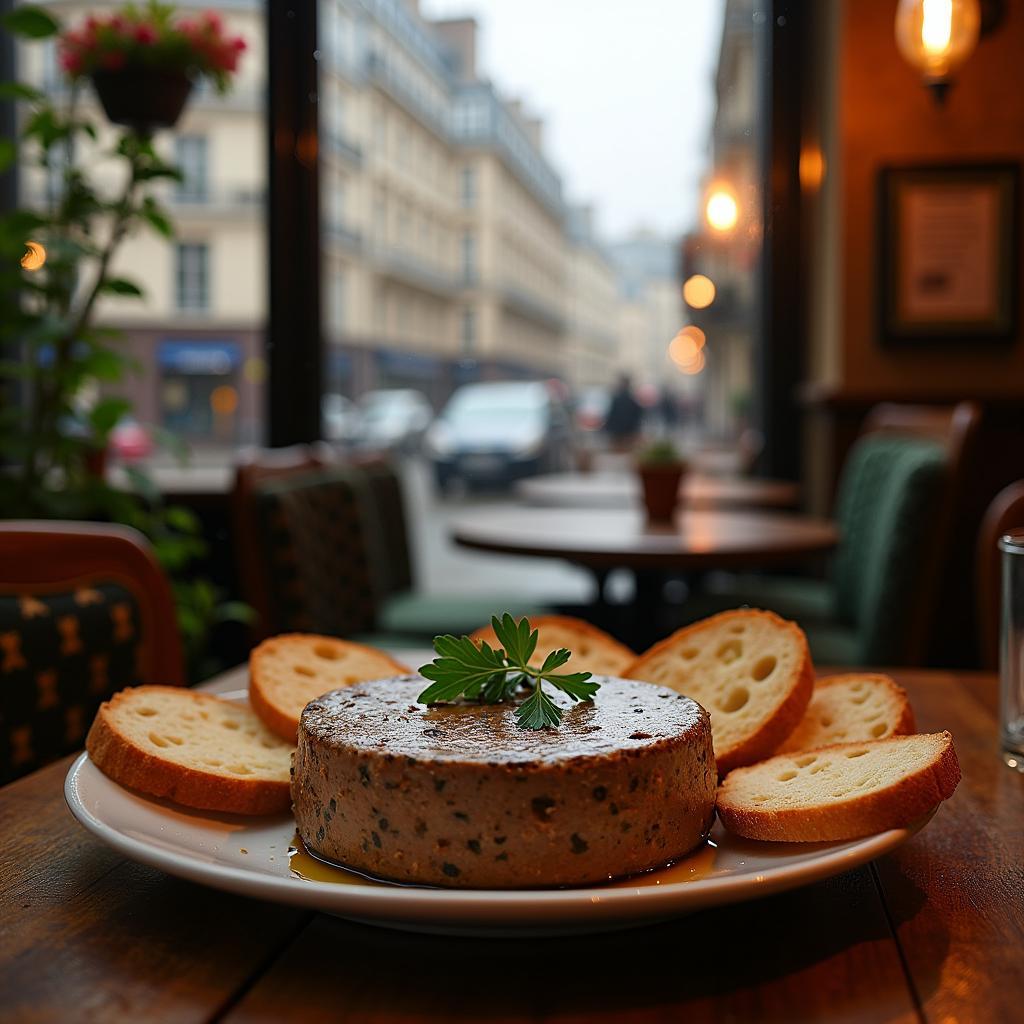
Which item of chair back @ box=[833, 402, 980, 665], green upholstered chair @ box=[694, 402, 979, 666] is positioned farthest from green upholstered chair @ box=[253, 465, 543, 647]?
chair back @ box=[833, 402, 980, 665]

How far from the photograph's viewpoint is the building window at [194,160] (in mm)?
4238

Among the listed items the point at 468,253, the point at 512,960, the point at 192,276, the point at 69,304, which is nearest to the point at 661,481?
the point at 69,304

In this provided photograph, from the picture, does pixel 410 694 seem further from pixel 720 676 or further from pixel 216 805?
pixel 720 676

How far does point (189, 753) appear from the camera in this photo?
0.75m

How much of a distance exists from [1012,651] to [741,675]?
0.25m

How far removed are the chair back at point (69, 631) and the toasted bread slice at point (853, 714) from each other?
747mm

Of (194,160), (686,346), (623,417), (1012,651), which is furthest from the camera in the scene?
(623,417)

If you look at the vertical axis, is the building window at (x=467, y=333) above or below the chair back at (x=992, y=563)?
above

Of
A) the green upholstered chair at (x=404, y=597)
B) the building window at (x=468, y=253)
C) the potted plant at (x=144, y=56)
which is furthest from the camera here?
the building window at (x=468, y=253)

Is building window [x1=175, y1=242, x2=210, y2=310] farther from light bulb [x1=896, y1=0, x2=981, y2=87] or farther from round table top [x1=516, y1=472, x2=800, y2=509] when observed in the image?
light bulb [x1=896, y1=0, x2=981, y2=87]

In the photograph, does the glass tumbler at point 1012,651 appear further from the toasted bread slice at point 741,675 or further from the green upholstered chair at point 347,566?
the green upholstered chair at point 347,566

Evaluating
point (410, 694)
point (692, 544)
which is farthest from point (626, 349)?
point (410, 694)

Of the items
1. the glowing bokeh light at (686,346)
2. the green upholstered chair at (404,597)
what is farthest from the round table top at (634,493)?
the glowing bokeh light at (686,346)

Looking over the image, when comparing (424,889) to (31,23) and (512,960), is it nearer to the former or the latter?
(512,960)
